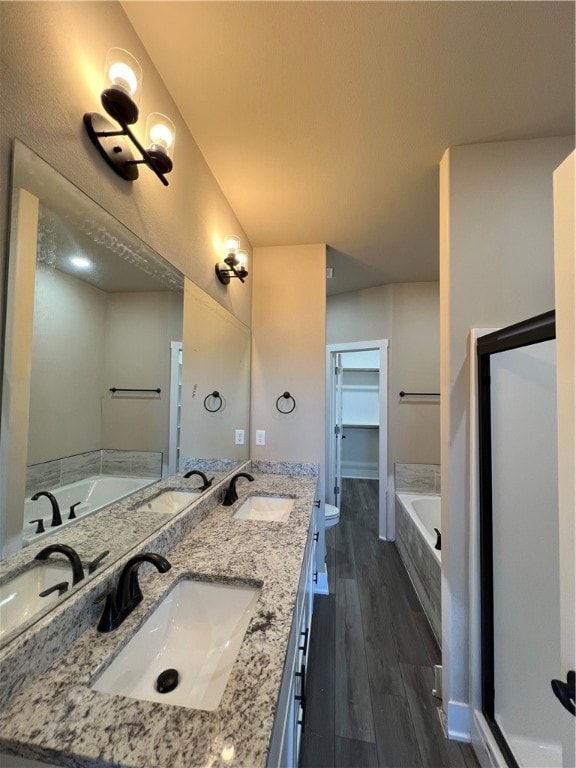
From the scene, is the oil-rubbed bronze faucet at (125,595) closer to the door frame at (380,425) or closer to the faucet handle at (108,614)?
the faucet handle at (108,614)

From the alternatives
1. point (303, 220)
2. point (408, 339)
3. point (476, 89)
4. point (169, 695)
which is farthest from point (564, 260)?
point (408, 339)

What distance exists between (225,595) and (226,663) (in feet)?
0.61

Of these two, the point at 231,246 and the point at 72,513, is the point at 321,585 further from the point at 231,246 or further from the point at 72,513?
the point at 231,246

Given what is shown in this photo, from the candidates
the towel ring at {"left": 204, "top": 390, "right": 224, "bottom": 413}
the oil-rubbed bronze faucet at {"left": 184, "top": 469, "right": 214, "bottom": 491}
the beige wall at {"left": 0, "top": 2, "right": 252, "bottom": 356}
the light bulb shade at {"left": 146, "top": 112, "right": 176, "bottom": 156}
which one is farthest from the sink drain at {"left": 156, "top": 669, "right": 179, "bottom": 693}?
the light bulb shade at {"left": 146, "top": 112, "right": 176, "bottom": 156}

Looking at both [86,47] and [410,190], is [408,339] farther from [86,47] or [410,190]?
[86,47]

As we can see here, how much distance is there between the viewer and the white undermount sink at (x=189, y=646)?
75cm

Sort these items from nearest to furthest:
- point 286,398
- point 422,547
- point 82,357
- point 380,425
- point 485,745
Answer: point 82,357
point 485,745
point 422,547
point 286,398
point 380,425

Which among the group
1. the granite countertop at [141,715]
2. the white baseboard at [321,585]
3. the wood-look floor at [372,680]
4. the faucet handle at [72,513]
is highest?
the faucet handle at [72,513]

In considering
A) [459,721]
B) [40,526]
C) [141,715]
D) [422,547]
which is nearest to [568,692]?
[141,715]

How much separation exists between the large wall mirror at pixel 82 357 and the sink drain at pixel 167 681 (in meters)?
0.32

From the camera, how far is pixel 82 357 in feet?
2.93

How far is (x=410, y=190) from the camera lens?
5.94 feet

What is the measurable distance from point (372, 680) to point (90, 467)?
1832 mm

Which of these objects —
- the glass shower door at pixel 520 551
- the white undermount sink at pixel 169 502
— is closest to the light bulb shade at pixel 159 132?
the white undermount sink at pixel 169 502
